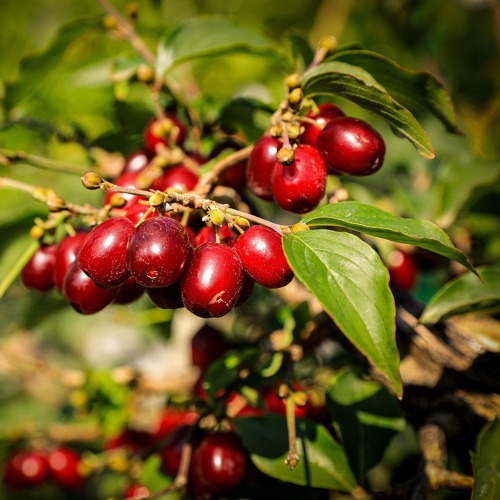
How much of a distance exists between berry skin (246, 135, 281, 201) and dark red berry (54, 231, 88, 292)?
28 centimetres

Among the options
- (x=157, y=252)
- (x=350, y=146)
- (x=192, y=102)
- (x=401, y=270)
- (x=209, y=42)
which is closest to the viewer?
(x=157, y=252)

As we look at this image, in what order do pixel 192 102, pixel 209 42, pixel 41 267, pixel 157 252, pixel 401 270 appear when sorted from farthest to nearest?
pixel 401 270 < pixel 192 102 < pixel 209 42 < pixel 41 267 < pixel 157 252

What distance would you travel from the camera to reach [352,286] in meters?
0.59

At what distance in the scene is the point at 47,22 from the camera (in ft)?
8.86

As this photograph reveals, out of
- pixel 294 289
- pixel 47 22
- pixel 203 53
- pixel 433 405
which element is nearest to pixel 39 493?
pixel 294 289

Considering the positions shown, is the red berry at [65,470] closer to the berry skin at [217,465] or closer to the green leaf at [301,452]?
the berry skin at [217,465]

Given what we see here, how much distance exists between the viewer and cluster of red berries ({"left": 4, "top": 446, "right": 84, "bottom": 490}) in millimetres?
1340

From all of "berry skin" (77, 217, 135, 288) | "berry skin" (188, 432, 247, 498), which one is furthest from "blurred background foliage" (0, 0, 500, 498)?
"berry skin" (188, 432, 247, 498)

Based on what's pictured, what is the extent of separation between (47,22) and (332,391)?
2602 mm

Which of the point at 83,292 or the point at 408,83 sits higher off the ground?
the point at 408,83

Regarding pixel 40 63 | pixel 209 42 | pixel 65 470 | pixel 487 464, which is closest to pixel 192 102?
pixel 209 42

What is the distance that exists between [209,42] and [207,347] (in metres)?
0.64

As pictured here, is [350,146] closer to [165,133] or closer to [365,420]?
[165,133]

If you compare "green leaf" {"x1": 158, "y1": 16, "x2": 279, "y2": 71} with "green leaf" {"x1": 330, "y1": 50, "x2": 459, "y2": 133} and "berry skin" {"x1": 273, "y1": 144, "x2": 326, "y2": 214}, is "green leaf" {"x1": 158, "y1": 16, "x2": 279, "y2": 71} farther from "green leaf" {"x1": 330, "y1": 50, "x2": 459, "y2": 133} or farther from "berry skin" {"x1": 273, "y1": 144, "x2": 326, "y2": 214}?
"berry skin" {"x1": 273, "y1": 144, "x2": 326, "y2": 214}
